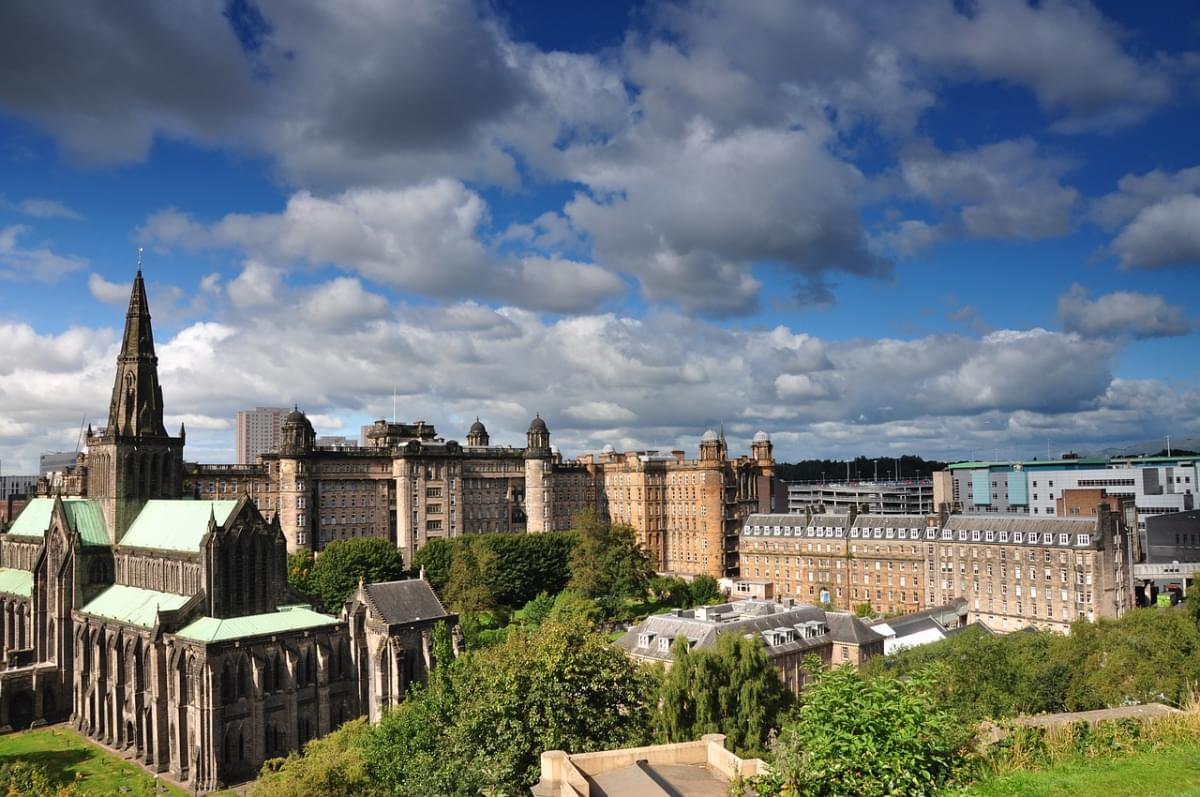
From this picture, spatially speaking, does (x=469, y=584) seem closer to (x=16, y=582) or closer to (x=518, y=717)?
(x=16, y=582)

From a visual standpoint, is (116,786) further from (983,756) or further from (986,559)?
(986,559)

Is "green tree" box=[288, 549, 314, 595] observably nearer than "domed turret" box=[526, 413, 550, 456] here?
Yes

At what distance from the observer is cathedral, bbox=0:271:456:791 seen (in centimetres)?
6694

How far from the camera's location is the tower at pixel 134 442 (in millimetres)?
86000

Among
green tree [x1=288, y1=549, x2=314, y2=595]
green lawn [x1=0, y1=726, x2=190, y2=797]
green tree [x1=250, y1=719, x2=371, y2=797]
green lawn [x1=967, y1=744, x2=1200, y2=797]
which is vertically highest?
green lawn [x1=967, y1=744, x2=1200, y2=797]

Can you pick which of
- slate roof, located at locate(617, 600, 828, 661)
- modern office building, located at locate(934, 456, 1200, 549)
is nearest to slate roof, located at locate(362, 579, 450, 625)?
slate roof, located at locate(617, 600, 828, 661)

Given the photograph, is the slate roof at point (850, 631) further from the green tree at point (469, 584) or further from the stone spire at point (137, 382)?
the stone spire at point (137, 382)

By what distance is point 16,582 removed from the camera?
93.2 m

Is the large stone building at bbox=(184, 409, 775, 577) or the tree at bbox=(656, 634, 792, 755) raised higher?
the large stone building at bbox=(184, 409, 775, 577)

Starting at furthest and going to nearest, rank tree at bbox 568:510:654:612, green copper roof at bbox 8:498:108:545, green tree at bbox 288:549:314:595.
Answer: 1. tree at bbox 568:510:654:612
2. green tree at bbox 288:549:314:595
3. green copper roof at bbox 8:498:108:545

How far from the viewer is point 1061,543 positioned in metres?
102

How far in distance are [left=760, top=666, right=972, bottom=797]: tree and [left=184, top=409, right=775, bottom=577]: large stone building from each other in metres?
114

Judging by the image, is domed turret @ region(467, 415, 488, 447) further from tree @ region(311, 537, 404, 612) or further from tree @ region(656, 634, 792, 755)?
tree @ region(656, 634, 792, 755)

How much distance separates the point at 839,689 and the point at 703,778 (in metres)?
7.00
